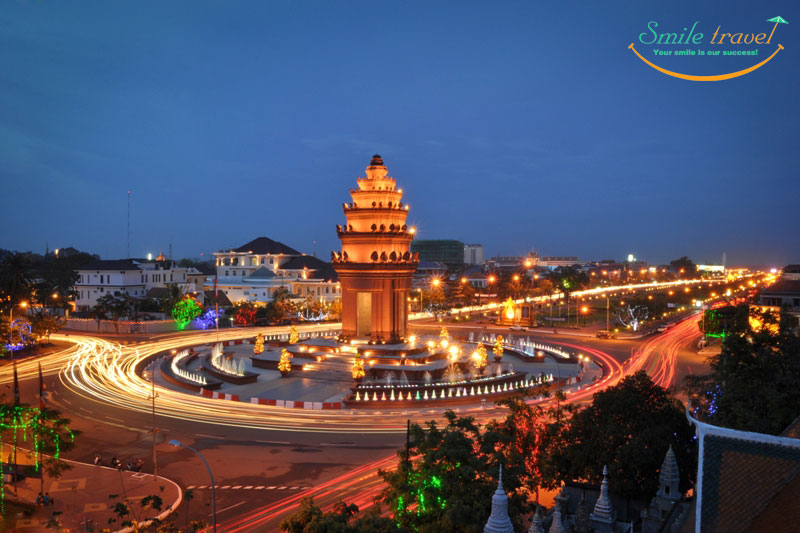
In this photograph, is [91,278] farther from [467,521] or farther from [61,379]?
[467,521]

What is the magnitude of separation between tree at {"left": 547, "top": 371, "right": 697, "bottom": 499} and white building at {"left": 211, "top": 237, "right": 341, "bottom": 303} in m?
70.9

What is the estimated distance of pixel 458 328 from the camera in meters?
76.9

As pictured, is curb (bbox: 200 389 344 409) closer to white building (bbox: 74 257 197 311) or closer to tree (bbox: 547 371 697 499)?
tree (bbox: 547 371 697 499)

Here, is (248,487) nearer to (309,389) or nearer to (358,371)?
(309,389)

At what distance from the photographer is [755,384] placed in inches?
808

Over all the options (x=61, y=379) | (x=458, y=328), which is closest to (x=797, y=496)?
Answer: (x=61, y=379)

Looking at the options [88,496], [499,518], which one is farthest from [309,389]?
[499,518]

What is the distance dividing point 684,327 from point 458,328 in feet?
101

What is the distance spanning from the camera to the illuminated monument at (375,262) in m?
48.5

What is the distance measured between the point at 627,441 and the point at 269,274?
81.0 meters

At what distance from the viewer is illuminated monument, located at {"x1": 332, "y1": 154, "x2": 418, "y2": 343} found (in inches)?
1911

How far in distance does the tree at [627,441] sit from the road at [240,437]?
8114 millimetres

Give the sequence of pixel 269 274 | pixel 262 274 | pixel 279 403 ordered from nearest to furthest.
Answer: pixel 279 403 → pixel 269 274 → pixel 262 274

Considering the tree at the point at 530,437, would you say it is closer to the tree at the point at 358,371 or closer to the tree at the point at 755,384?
the tree at the point at 755,384
